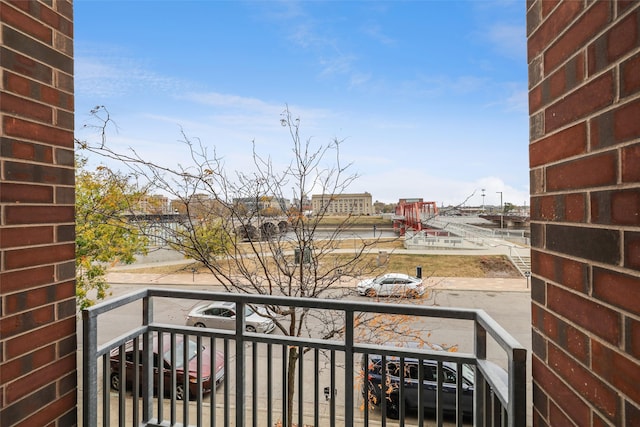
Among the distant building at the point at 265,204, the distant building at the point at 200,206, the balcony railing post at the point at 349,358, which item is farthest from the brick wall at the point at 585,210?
the distant building at the point at 200,206

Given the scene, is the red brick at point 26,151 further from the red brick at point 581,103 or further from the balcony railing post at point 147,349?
the red brick at point 581,103

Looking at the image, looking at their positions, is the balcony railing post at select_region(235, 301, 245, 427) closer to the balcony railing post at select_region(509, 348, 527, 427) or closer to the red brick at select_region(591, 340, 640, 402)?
the balcony railing post at select_region(509, 348, 527, 427)

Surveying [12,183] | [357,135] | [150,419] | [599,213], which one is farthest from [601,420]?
[357,135]

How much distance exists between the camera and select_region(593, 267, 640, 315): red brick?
0.54m

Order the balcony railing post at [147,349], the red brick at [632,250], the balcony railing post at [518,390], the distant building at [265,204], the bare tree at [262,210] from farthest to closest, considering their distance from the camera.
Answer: the distant building at [265,204], the bare tree at [262,210], the balcony railing post at [147,349], the balcony railing post at [518,390], the red brick at [632,250]

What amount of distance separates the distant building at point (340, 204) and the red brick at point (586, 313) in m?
2.94

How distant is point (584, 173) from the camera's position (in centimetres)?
68

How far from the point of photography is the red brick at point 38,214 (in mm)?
1034

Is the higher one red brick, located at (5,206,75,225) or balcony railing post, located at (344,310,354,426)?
red brick, located at (5,206,75,225)

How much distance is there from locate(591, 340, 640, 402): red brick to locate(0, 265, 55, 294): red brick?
147cm

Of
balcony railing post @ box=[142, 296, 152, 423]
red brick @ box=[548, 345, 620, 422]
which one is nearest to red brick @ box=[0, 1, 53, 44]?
balcony railing post @ box=[142, 296, 152, 423]

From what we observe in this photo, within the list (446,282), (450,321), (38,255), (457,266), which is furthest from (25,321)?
(457,266)

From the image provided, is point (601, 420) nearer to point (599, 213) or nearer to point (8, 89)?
point (599, 213)

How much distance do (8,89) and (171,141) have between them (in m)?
2.83
